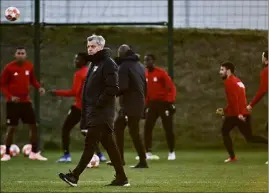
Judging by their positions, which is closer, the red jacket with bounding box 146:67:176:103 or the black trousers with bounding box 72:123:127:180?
the black trousers with bounding box 72:123:127:180

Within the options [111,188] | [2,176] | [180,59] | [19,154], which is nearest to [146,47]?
[180,59]

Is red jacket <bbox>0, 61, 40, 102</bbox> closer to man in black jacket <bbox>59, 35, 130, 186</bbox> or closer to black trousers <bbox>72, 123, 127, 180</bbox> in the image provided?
man in black jacket <bbox>59, 35, 130, 186</bbox>

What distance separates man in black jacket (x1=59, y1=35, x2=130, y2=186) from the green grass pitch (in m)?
0.45

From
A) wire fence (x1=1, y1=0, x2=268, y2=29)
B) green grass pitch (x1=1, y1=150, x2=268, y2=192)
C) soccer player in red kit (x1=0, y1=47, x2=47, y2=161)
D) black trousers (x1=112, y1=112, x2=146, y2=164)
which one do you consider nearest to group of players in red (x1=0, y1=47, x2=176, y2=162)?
soccer player in red kit (x1=0, y1=47, x2=47, y2=161)

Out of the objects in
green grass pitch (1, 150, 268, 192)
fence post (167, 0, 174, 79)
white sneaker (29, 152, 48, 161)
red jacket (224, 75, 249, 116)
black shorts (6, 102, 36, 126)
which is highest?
fence post (167, 0, 174, 79)

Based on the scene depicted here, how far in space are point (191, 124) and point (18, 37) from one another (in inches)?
185

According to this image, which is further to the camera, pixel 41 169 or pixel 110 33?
pixel 110 33

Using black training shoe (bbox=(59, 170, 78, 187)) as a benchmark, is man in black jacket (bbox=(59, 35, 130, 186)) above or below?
above

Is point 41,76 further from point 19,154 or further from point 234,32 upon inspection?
point 234,32

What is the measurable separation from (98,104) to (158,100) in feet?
24.2

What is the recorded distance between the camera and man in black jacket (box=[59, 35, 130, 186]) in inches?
478

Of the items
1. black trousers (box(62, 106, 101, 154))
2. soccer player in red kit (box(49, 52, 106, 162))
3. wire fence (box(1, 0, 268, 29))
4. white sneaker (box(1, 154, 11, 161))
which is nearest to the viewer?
soccer player in red kit (box(49, 52, 106, 162))

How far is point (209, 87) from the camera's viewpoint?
22312mm

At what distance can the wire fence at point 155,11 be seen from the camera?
70.4 ft
